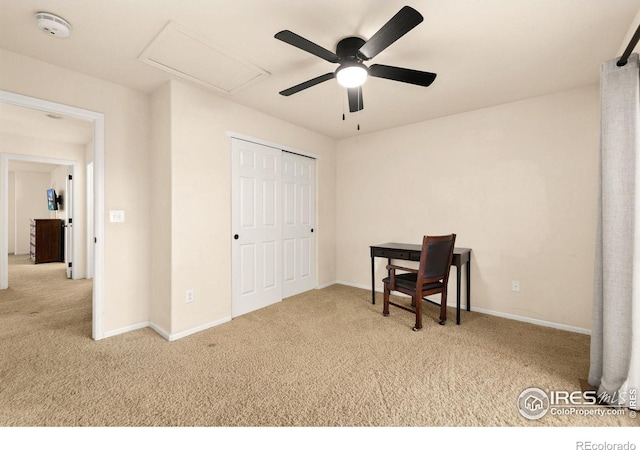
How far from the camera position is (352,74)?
6.17 ft

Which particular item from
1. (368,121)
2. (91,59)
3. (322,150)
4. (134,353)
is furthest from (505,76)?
(134,353)

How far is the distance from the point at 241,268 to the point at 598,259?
9.93 ft

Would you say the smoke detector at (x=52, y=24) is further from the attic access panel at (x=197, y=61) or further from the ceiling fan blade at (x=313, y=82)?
the ceiling fan blade at (x=313, y=82)

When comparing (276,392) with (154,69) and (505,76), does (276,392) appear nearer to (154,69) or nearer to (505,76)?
(154,69)

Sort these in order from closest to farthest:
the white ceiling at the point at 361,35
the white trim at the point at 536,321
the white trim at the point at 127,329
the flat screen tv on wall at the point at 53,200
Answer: the white ceiling at the point at 361,35, the white trim at the point at 127,329, the white trim at the point at 536,321, the flat screen tv on wall at the point at 53,200

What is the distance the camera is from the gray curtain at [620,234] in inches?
62.5

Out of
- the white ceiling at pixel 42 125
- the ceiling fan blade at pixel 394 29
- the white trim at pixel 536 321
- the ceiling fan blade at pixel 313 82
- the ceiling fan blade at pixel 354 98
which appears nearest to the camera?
the ceiling fan blade at pixel 394 29

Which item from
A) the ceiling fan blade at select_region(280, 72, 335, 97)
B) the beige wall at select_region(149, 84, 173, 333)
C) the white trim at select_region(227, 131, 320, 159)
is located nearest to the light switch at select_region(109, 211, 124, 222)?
the beige wall at select_region(149, 84, 173, 333)

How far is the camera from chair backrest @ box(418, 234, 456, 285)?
8.83 feet

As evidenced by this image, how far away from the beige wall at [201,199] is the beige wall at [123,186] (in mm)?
493

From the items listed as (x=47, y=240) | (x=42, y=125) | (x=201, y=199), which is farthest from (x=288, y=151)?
(x=47, y=240)

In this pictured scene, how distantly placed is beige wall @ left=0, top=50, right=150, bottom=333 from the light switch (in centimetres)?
4

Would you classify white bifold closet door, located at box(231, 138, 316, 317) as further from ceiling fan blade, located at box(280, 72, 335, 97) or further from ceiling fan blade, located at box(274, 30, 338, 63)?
ceiling fan blade, located at box(274, 30, 338, 63)

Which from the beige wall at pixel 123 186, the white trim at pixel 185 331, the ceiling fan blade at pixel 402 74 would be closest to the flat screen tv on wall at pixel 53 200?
the beige wall at pixel 123 186
